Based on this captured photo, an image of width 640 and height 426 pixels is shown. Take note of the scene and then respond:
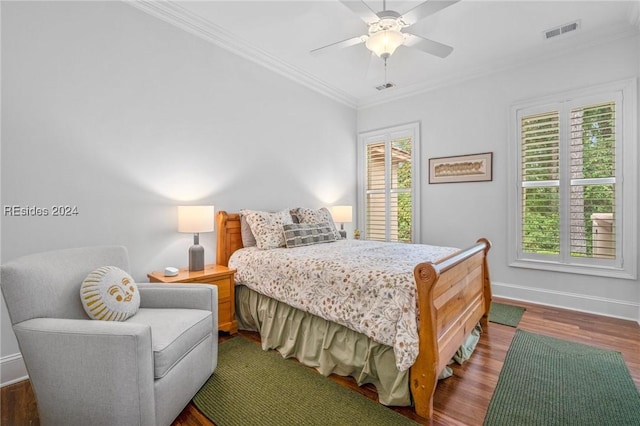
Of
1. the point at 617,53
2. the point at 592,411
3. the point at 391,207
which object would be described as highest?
the point at 617,53

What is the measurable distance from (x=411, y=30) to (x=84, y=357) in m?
3.63

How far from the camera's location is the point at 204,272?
270 cm

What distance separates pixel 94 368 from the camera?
1413 mm

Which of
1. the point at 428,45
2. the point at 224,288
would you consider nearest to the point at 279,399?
the point at 224,288

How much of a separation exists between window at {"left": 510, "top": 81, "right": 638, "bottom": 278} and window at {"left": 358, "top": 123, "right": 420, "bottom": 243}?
1.34 metres

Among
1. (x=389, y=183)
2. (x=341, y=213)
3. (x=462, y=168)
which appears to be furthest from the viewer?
(x=389, y=183)

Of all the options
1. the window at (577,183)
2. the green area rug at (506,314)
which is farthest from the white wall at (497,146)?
the green area rug at (506,314)

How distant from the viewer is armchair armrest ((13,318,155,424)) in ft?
4.60

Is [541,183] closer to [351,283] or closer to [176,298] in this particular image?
[351,283]

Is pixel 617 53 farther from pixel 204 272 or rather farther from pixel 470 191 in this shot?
pixel 204 272

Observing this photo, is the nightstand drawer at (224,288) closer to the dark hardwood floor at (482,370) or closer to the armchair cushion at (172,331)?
the dark hardwood floor at (482,370)

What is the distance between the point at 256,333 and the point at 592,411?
2.43 m

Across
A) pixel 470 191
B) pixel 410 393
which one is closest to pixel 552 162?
pixel 470 191

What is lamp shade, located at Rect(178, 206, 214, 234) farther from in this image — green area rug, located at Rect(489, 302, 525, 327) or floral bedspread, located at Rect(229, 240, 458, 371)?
green area rug, located at Rect(489, 302, 525, 327)
